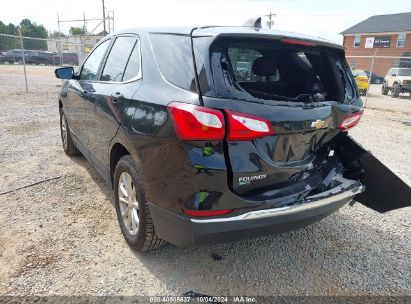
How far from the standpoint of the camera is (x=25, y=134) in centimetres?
665

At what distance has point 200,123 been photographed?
2076 mm

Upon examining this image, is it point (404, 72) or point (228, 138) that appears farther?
point (404, 72)

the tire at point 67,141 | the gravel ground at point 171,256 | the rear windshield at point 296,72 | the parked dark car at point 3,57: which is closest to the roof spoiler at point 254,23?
the rear windshield at point 296,72

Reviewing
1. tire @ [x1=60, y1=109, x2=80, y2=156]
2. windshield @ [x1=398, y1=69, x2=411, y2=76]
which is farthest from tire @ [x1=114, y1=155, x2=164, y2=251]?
windshield @ [x1=398, y1=69, x2=411, y2=76]

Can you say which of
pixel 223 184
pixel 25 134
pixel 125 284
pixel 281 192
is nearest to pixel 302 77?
pixel 281 192

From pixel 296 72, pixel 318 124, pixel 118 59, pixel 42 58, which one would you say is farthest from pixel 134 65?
pixel 42 58

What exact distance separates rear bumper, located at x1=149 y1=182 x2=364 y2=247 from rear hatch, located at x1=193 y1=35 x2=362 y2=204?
0.10m

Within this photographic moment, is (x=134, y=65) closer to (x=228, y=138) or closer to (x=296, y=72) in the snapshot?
(x=228, y=138)

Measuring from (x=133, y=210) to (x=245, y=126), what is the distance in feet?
4.29

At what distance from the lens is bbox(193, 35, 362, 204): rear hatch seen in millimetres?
2137

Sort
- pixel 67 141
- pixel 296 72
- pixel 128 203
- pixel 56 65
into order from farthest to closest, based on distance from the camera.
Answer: pixel 56 65, pixel 67 141, pixel 296 72, pixel 128 203

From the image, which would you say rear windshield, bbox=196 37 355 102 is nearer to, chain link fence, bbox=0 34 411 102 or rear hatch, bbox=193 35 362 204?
rear hatch, bbox=193 35 362 204

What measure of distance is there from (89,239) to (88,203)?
2.54ft

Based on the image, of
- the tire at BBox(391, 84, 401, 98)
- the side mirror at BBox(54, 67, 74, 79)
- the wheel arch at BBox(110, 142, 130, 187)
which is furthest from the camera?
the tire at BBox(391, 84, 401, 98)
